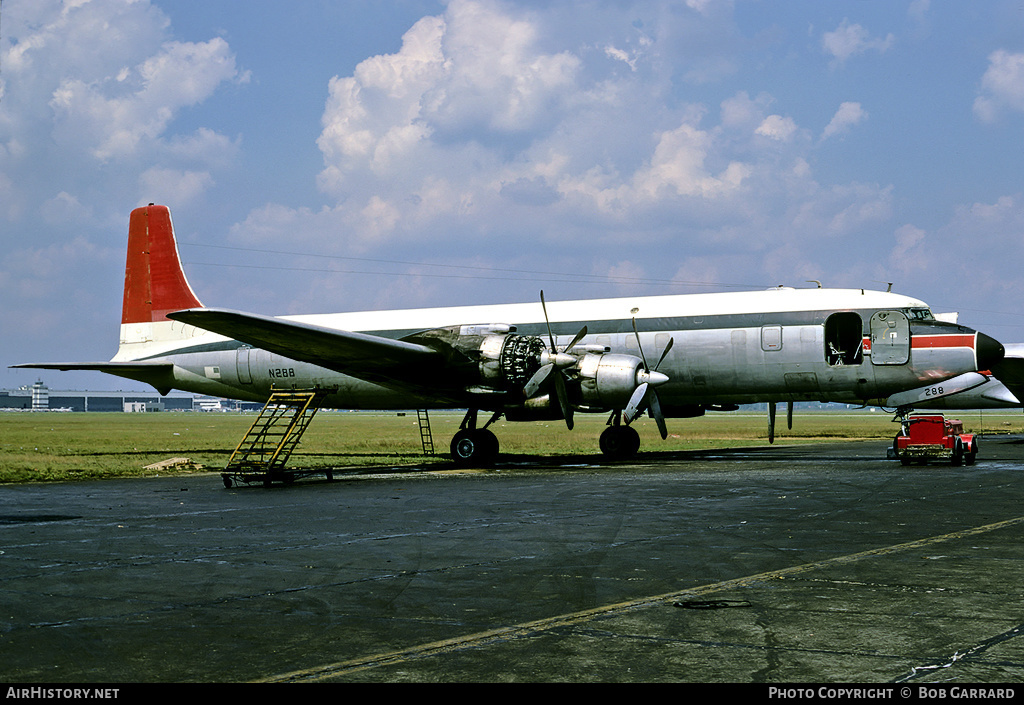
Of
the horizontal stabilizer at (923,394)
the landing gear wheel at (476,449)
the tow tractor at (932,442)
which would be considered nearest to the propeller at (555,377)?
the landing gear wheel at (476,449)

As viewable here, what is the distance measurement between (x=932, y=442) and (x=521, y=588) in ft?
66.5

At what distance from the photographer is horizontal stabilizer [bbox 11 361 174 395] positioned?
33750mm

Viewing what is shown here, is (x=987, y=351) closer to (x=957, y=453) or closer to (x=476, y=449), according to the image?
(x=957, y=453)

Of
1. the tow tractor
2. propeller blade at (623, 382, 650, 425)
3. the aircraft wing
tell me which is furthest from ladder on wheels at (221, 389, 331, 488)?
the tow tractor

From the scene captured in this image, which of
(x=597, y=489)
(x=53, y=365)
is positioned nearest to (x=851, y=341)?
(x=597, y=489)

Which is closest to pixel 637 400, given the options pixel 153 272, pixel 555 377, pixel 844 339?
pixel 555 377

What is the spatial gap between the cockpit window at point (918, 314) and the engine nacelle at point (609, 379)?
7.75 meters

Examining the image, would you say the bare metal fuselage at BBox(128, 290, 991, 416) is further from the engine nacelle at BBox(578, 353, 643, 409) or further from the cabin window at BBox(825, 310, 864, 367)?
the engine nacelle at BBox(578, 353, 643, 409)

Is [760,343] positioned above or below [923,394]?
above

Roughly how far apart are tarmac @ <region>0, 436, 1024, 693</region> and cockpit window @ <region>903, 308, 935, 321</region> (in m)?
9.84

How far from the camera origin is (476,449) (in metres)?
27.7

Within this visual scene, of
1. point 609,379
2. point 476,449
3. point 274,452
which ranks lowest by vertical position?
point 476,449

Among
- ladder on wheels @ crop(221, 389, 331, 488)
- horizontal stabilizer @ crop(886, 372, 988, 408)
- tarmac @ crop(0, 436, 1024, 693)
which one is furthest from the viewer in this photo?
horizontal stabilizer @ crop(886, 372, 988, 408)

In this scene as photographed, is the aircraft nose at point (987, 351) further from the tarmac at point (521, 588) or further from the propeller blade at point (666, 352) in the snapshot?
the tarmac at point (521, 588)
